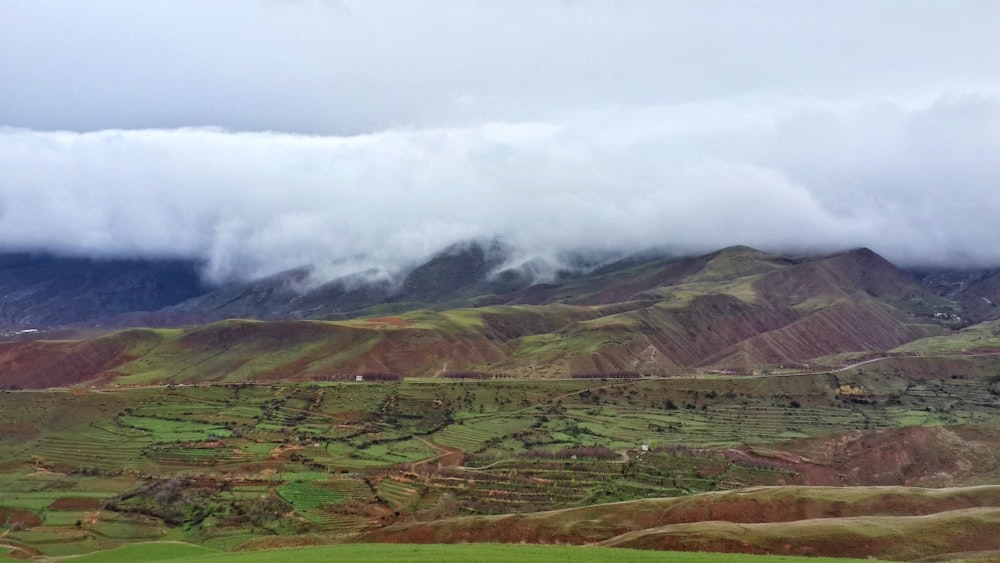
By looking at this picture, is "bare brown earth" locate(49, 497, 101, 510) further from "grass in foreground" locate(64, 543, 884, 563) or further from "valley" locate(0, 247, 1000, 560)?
"grass in foreground" locate(64, 543, 884, 563)

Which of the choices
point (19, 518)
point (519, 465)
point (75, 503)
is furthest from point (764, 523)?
point (19, 518)

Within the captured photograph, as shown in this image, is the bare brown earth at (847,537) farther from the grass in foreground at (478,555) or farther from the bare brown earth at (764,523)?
the grass in foreground at (478,555)

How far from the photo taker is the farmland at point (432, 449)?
9850cm

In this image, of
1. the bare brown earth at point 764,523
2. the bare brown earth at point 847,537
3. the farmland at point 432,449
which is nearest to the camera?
the bare brown earth at point 847,537

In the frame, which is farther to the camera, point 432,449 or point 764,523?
point 432,449

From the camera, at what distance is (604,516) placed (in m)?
73.5

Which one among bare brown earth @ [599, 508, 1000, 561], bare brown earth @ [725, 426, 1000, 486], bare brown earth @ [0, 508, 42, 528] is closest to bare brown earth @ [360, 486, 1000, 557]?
bare brown earth @ [599, 508, 1000, 561]

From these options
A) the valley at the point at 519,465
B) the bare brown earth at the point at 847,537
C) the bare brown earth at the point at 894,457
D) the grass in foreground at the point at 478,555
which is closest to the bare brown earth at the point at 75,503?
the valley at the point at 519,465

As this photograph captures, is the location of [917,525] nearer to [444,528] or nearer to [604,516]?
[604,516]

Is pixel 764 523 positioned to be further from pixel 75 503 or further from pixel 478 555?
pixel 75 503

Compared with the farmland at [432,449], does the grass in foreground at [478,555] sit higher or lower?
higher

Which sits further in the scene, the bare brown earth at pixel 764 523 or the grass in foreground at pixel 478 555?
the bare brown earth at pixel 764 523

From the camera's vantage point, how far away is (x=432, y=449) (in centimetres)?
13625

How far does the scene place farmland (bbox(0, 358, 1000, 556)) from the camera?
98.5 meters
